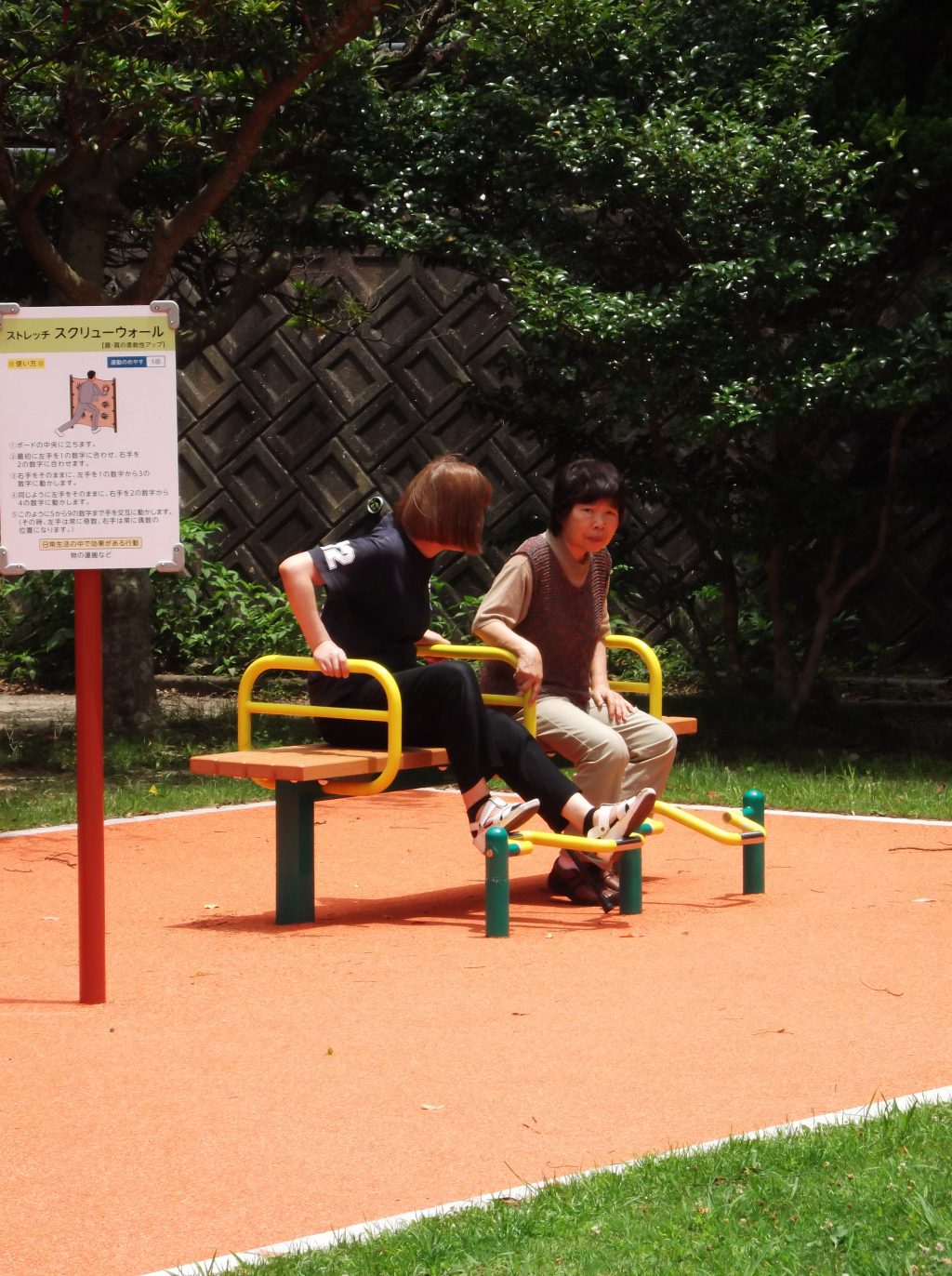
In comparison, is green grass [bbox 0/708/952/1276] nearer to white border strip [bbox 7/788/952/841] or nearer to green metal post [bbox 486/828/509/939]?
green metal post [bbox 486/828/509/939]

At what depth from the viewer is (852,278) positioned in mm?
10289

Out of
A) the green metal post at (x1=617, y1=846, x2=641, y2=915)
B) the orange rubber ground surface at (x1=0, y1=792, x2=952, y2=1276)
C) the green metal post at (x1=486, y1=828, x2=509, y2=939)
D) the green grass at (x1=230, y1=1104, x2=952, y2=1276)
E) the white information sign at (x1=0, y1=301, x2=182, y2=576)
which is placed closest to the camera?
the green grass at (x1=230, y1=1104, x2=952, y2=1276)

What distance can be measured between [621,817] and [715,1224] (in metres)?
2.87

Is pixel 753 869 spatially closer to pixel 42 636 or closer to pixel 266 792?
pixel 266 792

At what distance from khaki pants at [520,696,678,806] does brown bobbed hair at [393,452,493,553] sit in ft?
2.31

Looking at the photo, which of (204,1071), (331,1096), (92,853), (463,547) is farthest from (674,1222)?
(463,547)

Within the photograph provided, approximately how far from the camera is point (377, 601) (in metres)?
6.36

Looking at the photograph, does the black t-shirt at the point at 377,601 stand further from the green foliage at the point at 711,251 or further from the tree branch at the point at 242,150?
the green foliage at the point at 711,251

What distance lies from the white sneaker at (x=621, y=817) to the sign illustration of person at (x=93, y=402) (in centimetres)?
213

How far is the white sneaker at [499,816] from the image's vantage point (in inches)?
239

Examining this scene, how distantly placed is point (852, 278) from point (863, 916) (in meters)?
5.17

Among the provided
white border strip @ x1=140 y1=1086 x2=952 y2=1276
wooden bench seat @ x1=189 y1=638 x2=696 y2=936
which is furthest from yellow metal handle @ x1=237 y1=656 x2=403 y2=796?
white border strip @ x1=140 y1=1086 x2=952 y2=1276

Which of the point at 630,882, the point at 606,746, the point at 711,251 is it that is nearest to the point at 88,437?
the point at 606,746

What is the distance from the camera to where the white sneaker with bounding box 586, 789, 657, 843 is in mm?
6087
